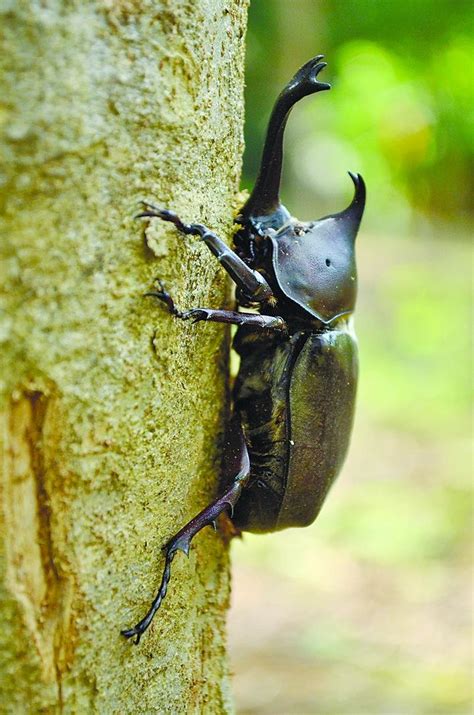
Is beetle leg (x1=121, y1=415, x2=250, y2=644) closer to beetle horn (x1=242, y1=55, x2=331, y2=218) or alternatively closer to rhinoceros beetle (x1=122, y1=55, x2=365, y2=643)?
rhinoceros beetle (x1=122, y1=55, x2=365, y2=643)

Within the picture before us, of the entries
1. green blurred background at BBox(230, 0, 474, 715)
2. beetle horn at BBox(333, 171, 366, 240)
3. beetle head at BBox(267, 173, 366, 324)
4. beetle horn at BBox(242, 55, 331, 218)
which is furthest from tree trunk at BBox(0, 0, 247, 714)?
green blurred background at BBox(230, 0, 474, 715)

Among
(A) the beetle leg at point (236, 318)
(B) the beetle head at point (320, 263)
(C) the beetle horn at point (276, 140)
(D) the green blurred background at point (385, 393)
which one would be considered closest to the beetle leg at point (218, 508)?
(A) the beetle leg at point (236, 318)

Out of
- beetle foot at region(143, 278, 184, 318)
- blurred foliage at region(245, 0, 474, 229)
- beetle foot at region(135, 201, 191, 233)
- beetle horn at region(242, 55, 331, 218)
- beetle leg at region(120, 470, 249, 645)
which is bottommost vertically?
beetle leg at region(120, 470, 249, 645)

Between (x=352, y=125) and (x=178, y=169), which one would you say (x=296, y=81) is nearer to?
(x=178, y=169)

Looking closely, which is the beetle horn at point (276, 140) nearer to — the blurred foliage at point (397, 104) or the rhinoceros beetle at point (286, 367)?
the rhinoceros beetle at point (286, 367)

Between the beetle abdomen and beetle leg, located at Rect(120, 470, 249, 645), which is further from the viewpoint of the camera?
the beetle abdomen

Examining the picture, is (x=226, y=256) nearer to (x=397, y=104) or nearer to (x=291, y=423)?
(x=291, y=423)
